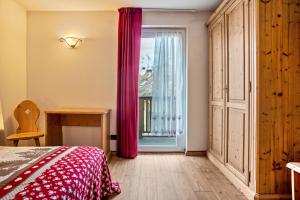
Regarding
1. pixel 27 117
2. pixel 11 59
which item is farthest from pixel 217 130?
pixel 11 59

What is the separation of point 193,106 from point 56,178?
3054 millimetres

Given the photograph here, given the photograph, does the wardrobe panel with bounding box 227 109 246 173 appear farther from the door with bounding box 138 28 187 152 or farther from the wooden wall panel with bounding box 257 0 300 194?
the door with bounding box 138 28 187 152

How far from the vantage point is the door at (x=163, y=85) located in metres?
4.26

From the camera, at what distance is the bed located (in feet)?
4.17

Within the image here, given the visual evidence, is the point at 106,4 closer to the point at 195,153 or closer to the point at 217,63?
the point at 217,63

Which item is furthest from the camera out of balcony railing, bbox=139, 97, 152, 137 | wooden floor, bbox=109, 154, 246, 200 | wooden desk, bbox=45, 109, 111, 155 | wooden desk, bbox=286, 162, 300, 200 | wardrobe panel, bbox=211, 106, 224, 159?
balcony railing, bbox=139, 97, 152, 137

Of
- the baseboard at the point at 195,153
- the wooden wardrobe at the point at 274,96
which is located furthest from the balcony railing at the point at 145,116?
the wooden wardrobe at the point at 274,96

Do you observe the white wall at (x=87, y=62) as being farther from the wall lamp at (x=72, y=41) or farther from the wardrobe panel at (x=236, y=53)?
the wardrobe panel at (x=236, y=53)

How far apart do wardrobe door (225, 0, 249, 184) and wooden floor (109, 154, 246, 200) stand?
256 mm

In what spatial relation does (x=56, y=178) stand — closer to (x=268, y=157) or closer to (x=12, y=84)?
(x=268, y=157)

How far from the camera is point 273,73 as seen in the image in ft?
7.64

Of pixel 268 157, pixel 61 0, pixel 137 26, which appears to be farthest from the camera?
pixel 137 26

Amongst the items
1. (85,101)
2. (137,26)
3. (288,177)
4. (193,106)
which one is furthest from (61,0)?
(288,177)

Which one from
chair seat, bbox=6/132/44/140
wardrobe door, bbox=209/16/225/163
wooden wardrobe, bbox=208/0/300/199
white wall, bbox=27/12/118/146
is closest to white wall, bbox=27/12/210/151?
white wall, bbox=27/12/118/146
